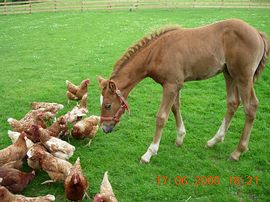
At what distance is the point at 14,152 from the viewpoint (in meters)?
5.93

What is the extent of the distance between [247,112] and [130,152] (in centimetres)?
255

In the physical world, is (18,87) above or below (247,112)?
below

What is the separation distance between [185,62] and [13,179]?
3.73 metres

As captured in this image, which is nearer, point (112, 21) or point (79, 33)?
point (79, 33)

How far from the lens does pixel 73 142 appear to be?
7418 mm

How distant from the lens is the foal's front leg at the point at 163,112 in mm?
6238

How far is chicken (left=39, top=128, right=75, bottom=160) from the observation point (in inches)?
245

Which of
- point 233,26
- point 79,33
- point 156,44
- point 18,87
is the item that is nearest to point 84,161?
point 156,44

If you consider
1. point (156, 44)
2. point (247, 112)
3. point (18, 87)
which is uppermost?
point (156, 44)

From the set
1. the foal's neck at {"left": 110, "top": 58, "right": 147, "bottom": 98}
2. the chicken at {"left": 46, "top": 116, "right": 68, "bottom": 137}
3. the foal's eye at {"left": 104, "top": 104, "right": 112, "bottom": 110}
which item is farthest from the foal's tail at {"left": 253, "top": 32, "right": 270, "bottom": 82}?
the chicken at {"left": 46, "top": 116, "right": 68, "bottom": 137}

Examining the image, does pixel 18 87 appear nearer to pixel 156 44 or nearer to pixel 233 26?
pixel 156 44

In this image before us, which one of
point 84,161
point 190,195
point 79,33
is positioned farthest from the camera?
point 79,33

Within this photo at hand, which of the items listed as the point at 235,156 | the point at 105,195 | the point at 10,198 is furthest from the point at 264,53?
the point at 10,198
